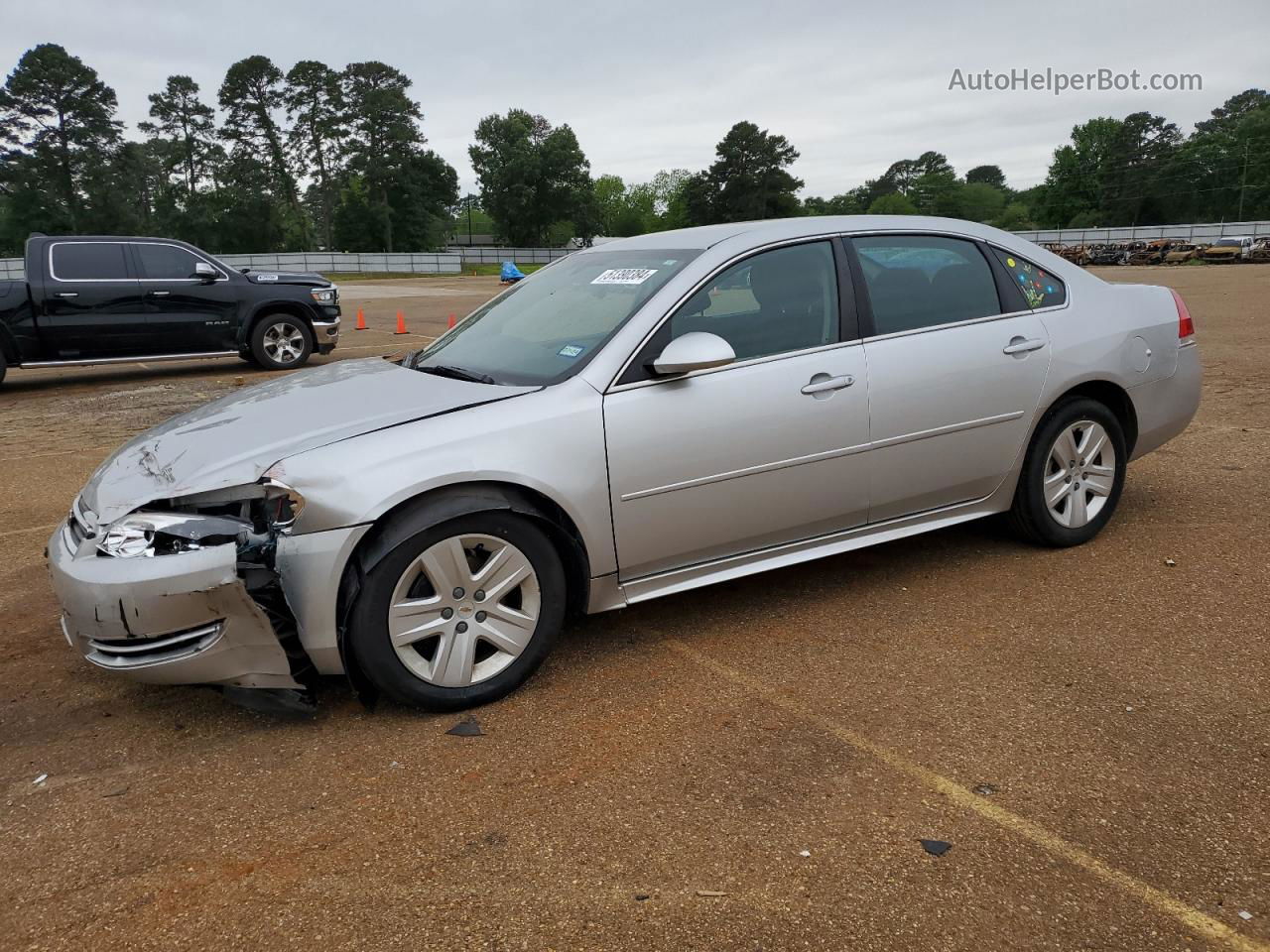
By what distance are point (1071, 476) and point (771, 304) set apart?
1.82 m

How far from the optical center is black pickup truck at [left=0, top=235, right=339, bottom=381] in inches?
433

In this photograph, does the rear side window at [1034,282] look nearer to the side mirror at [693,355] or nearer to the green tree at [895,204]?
the side mirror at [693,355]

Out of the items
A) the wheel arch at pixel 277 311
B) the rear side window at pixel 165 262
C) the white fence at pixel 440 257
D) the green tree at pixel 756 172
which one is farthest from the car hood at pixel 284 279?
the green tree at pixel 756 172

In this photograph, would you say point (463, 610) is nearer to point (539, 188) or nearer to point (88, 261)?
point (88, 261)

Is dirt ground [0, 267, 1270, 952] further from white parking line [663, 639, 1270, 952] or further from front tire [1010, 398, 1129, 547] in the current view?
front tire [1010, 398, 1129, 547]

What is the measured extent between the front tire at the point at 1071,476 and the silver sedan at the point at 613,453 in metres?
0.01

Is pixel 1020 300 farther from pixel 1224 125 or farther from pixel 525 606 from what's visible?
pixel 1224 125

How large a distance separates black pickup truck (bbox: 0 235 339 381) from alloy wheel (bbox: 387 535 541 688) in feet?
32.3

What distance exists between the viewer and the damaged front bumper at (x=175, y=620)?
2990 millimetres

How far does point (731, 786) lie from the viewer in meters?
2.84

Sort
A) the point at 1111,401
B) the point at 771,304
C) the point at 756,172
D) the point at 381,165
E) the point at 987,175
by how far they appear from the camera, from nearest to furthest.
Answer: the point at 771,304 < the point at 1111,401 < the point at 381,165 < the point at 756,172 < the point at 987,175

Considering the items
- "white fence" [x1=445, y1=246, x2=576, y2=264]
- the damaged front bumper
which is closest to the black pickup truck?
the damaged front bumper

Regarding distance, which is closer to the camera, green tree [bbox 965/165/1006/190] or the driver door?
the driver door

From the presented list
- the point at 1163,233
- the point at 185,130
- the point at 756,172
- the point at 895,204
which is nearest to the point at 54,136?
the point at 185,130
